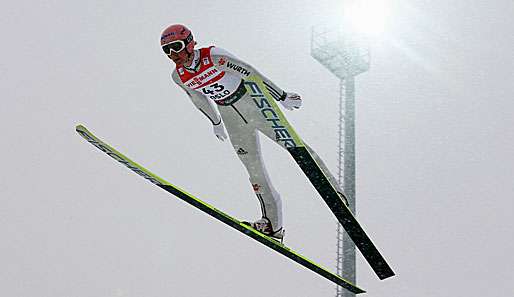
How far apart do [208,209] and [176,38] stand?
1.90 metres

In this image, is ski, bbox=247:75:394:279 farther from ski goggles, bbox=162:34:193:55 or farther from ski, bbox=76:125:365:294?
ski goggles, bbox=162:34:193:55

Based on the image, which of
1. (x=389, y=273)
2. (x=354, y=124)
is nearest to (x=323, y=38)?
(x=354, y=124)

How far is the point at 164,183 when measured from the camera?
7.52 meters

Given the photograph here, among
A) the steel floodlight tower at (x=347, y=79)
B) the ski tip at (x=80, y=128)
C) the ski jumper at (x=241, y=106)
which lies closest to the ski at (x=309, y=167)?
the ski jumper at (x=241, y=106)

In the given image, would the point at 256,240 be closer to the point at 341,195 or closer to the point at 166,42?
the point at 341,195

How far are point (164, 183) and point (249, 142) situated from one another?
1.05m

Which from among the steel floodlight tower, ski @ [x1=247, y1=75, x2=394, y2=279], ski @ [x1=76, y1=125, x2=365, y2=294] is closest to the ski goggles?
ski @ [x1=247, y1=75, x2=394, y2=279]

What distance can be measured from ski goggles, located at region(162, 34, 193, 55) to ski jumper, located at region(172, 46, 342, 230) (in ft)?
0.60

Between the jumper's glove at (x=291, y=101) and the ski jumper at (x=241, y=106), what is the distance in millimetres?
53

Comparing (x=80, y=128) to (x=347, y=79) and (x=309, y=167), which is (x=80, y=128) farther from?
(x=347, y=79)

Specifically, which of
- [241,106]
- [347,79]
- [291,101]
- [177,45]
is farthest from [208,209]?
[347,79]

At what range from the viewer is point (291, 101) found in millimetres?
7160

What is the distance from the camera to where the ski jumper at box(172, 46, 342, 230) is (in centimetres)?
695

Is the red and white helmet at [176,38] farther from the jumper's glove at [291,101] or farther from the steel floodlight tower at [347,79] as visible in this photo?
the steel floodlight tower at [347,79]
